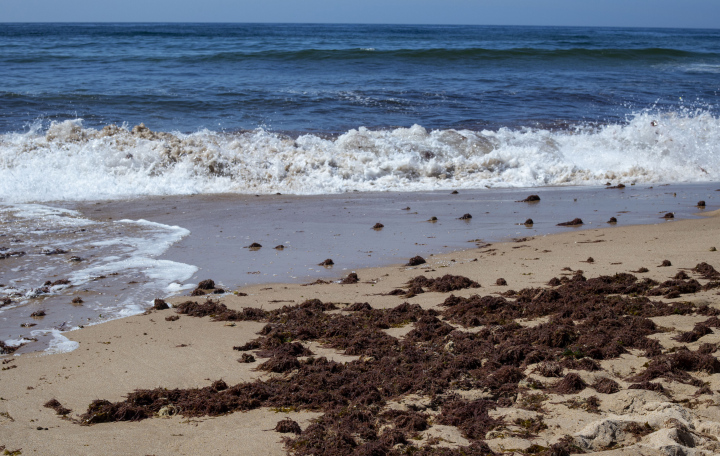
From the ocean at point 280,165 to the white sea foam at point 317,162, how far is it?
0.15ft

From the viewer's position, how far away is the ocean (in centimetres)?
666

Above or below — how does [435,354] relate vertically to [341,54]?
below

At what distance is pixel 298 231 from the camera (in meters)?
7.98

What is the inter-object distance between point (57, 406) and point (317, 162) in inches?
357

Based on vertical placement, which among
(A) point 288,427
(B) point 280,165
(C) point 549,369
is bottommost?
(A) point 288,427

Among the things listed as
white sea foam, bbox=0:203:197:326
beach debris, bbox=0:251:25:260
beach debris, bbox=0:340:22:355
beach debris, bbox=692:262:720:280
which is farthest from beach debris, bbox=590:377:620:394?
beach debris, bbox=0:251:25:260

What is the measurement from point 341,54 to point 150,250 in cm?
2559

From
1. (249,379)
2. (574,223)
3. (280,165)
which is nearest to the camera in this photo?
(249,379)

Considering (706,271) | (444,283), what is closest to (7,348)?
(444,283)

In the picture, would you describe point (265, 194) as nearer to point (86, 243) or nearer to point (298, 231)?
point (298, 231)

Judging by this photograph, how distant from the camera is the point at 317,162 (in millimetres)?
12156

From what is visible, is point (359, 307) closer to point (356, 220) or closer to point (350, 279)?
point (350, 279)

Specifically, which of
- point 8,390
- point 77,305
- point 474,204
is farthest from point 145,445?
point 474,204

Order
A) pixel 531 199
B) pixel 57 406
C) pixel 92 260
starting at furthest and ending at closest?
pixel 531 199
pixel 92 260
pixel 57 406
